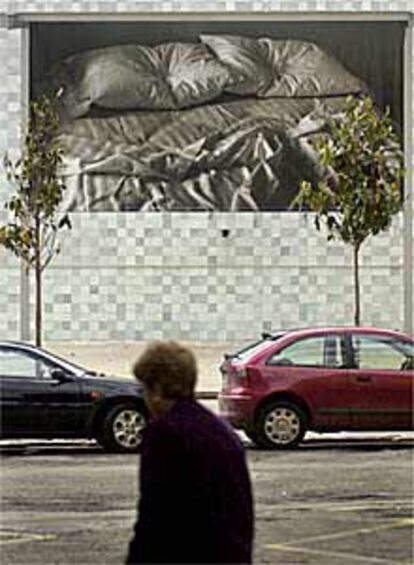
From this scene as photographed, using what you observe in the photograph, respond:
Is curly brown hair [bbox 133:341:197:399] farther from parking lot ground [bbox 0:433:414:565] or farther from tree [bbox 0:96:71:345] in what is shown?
tree [bbox 0:96:71:345]

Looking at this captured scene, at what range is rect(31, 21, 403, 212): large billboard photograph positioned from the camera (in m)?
43.7

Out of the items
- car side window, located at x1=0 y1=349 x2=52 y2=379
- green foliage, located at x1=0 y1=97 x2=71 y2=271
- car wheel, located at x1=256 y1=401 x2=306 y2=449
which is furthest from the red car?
green foliage, located at x1=0 y1=97 x2=71 y2=271

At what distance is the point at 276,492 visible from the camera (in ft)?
48.8

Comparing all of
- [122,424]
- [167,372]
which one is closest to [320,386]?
[122,424]

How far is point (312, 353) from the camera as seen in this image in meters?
19.9

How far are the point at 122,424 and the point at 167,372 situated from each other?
13.6 m

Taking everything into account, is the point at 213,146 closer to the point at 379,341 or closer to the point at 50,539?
the point at 379,341

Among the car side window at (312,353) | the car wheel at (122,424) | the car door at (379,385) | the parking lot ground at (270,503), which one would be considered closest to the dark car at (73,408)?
the car wheel at (122,424)

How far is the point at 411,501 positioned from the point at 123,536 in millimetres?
3227

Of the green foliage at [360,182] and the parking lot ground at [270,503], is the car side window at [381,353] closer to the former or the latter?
the parking lot ground at [270,503]

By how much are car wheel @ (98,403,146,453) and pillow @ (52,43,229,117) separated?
2530cm

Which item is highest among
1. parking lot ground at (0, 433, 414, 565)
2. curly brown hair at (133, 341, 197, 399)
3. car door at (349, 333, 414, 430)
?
curly brown hair at (133, 341, 197, 399)

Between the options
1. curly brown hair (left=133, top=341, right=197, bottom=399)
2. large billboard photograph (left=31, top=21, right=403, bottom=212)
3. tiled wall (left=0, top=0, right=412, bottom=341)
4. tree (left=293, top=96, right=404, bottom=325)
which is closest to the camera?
curly brown hair (left=133, top=341, right=197, bottom=399)

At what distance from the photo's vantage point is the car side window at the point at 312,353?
19.8 metres
